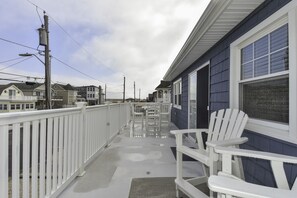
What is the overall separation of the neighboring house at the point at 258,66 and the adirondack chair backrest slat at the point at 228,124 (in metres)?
0.25

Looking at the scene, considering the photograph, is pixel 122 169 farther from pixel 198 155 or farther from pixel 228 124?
pixel 228 124

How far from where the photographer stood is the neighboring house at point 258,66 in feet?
5.79

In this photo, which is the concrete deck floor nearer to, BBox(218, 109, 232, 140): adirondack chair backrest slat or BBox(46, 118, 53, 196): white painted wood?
BBox(46, 118, 53, 196): white painted wood

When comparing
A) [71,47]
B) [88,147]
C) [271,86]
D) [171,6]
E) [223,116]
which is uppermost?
[71,47]

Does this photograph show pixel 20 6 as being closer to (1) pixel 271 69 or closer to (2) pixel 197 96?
(2) pixel 197 96

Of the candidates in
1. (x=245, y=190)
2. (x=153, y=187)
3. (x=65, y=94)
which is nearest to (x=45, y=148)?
(x=153, y=187)

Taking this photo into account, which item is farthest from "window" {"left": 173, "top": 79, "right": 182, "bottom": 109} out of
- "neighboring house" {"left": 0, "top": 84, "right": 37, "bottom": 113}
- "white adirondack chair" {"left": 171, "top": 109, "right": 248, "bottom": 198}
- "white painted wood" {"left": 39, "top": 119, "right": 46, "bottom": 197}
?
"neighboring house" {"left": 0, "top": 84, "right": 37, "bottom": 113}

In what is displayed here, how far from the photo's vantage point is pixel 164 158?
13.1 feet

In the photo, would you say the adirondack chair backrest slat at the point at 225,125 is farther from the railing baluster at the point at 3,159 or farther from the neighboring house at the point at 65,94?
the neighboring house at the point at 65,94

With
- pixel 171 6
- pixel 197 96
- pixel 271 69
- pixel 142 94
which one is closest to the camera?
pixel 271 69

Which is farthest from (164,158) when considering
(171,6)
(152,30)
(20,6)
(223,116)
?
(20,6)

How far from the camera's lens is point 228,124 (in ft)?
7.97

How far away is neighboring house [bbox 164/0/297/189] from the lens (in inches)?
69.5

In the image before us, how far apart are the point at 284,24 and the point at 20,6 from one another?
11833mm
